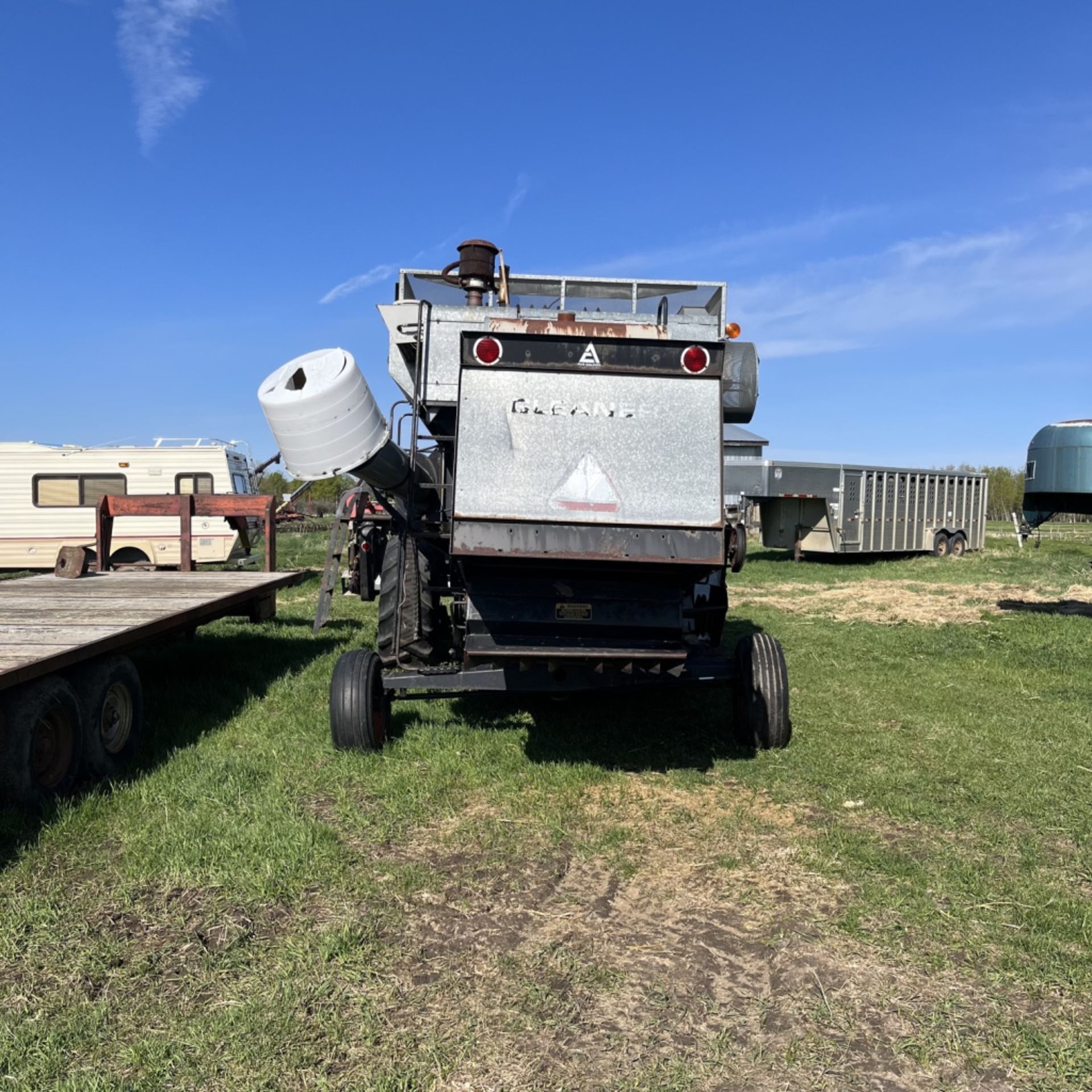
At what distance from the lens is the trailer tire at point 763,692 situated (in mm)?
5797

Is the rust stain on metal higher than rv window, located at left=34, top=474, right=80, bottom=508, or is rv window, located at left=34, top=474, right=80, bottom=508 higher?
the rust stain on metal

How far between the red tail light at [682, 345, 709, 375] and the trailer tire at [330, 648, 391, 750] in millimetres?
2797

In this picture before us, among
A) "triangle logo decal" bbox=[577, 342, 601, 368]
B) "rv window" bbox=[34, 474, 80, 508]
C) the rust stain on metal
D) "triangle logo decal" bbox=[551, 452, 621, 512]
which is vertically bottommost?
"triangle logo decal" bbox=[551, 452, 621, 512]

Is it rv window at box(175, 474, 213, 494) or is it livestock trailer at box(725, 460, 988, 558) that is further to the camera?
livestock trailer at box(725, 460, 988, 558)

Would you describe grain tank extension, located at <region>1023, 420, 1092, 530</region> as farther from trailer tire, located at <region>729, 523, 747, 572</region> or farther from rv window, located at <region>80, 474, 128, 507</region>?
rv window, located at <region>80, 474, 128, 507</region>

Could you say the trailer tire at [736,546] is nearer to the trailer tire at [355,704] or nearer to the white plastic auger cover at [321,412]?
the trailer tire at [355,704]

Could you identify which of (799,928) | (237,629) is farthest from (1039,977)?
(237,629)

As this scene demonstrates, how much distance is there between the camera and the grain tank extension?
37.9 feet

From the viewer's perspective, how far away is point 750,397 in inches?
232

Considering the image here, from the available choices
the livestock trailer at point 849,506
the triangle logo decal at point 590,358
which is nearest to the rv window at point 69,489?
the livestock trailer at point 849,506

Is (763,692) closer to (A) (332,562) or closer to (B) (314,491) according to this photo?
(A) (332,562)

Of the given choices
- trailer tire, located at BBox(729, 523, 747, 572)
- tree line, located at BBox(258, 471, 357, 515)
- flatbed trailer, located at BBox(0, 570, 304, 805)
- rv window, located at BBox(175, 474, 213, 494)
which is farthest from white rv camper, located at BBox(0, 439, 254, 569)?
tree line, located at BBox(258, 471, 357, 515)

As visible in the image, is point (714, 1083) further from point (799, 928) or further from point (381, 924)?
point (381, 924)

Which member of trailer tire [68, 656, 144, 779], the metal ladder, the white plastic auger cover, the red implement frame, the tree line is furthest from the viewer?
the tree line
